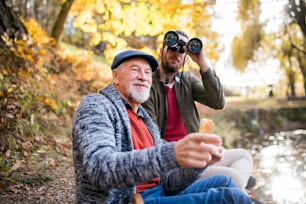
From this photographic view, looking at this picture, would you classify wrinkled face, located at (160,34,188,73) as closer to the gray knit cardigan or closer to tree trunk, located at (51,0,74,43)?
the gray knit cardigan

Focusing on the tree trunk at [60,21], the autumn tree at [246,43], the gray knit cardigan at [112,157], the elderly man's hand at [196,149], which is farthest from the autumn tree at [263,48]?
the elderly man's hand at [196,149]

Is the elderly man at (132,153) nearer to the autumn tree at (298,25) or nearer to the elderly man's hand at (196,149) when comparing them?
the elderly man's hand at (196,149)

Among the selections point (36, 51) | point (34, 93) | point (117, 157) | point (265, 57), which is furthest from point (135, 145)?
point (265, 57)

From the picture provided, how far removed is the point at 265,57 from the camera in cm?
1712

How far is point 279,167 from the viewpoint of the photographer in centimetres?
647

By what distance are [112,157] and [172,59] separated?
1553mm

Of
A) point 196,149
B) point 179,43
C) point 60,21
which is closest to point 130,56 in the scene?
point 196,149

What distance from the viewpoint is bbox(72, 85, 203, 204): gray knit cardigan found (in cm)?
117

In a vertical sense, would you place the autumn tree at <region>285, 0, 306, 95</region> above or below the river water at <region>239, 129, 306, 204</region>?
above

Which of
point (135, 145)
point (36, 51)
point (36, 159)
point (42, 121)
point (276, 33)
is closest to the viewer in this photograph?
point (135, 145)

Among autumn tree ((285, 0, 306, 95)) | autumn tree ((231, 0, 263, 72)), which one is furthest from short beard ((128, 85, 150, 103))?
autumn tree ((231, 0, 263, 72))

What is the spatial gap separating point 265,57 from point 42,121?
1473 centimetres

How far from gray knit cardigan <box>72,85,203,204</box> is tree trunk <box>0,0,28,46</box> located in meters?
3.87

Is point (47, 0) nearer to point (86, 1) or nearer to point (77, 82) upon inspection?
point (77, 82)
